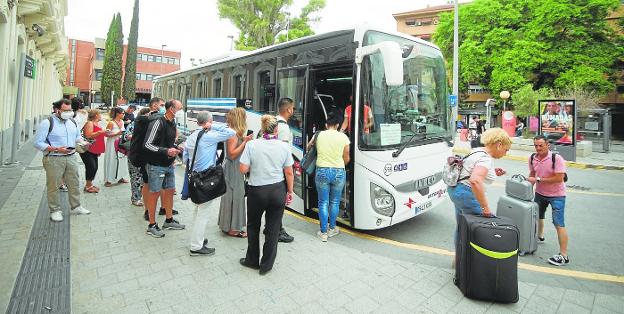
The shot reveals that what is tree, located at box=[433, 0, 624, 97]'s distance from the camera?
26859 millimetres

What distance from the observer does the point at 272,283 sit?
11.9ft

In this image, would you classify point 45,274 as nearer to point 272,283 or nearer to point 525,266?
point 272,283

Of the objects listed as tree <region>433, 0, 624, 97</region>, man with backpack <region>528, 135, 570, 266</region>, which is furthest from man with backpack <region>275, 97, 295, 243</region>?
tree <region>433, 0, 624, 97</region>

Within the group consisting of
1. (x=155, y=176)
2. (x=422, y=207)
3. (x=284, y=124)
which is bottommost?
(x=422, y=207)

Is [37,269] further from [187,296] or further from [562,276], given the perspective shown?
[562,276]

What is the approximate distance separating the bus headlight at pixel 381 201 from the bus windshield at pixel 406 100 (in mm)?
585

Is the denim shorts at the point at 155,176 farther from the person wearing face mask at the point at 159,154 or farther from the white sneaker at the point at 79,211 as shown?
the white sneaker at the point at 79,211

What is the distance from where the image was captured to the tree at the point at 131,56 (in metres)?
45.9

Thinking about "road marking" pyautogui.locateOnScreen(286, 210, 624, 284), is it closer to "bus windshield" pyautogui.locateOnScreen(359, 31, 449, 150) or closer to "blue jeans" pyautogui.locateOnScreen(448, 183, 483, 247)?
"blue jeans" pyautogui.locateOnScreen(448, 183, 483, 247)

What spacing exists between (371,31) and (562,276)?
3.89 m

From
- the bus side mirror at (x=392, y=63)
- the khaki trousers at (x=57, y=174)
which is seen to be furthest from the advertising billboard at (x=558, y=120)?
the khaki trousers at (x=57, y=174)

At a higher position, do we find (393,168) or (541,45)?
(541,45)

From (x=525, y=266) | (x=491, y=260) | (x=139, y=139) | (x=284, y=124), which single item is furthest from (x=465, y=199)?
(x=139, y=139)

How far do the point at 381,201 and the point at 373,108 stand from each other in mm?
1283
